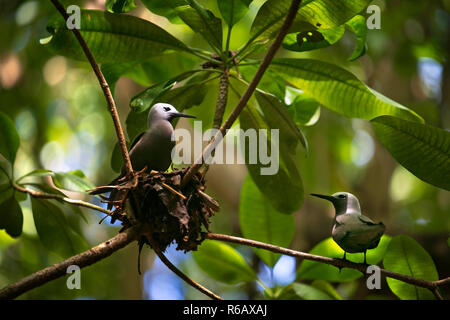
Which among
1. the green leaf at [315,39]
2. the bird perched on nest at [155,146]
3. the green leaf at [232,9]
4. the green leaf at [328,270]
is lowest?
the green leaf at [328,270]

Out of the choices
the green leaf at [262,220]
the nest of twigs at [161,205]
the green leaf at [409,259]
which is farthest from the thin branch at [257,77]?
the green leaf at [409,259]

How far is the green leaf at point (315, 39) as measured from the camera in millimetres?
2080

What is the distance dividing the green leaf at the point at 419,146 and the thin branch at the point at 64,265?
1.06 m

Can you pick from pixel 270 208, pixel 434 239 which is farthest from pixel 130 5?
pixel 434 239

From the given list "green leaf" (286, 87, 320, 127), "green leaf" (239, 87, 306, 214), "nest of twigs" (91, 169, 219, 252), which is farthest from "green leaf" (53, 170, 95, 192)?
"green leaf" (286, 87, 320, 127)

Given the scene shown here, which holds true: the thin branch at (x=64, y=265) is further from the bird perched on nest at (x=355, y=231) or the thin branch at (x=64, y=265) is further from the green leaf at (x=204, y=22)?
the green leaf at (x=204, y=22)

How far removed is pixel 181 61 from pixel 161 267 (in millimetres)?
5008

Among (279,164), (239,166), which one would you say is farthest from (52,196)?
(239,166)

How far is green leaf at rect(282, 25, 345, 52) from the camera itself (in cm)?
208

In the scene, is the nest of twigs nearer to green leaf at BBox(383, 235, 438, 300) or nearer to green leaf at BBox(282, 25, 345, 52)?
green leaf at BBox(282, 25, 345, 52)

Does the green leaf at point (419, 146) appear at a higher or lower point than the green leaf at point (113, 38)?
lower

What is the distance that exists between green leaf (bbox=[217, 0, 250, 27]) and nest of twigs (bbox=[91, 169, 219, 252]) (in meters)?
0.78

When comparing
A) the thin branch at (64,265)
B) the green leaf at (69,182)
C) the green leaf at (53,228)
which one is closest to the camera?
the thin branch at (64,265)
